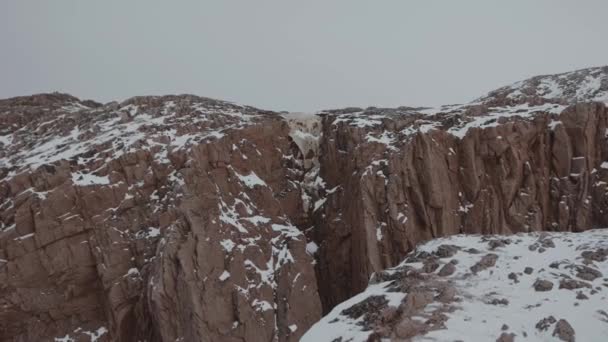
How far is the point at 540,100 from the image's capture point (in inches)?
1375

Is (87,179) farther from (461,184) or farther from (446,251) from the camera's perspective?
(461,184)

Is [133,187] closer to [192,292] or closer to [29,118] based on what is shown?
[192,292]

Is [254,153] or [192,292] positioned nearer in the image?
[192,292]

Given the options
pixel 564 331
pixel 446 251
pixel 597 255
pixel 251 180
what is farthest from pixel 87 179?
pixel 597 255

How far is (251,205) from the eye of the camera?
3064cm

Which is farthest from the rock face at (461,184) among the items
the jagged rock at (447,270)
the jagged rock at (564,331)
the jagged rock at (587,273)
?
the jagged rock at (564,331)

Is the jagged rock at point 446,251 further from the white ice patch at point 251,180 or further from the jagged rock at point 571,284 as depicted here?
the white ice patch at point 251,180

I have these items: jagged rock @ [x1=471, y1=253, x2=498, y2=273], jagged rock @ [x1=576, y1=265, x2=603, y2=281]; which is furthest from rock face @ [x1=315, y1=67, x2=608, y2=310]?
jagged rock @ [x1=576, y1=265, x2=603, y2=281]

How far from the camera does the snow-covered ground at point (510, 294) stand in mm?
10391

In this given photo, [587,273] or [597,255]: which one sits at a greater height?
[597,255]

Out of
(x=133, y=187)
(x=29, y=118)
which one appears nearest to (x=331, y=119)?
(x=133, y=187)

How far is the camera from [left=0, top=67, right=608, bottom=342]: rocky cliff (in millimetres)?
26766

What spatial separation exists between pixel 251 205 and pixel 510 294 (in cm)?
2102

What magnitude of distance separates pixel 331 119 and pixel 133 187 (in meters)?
18.0
